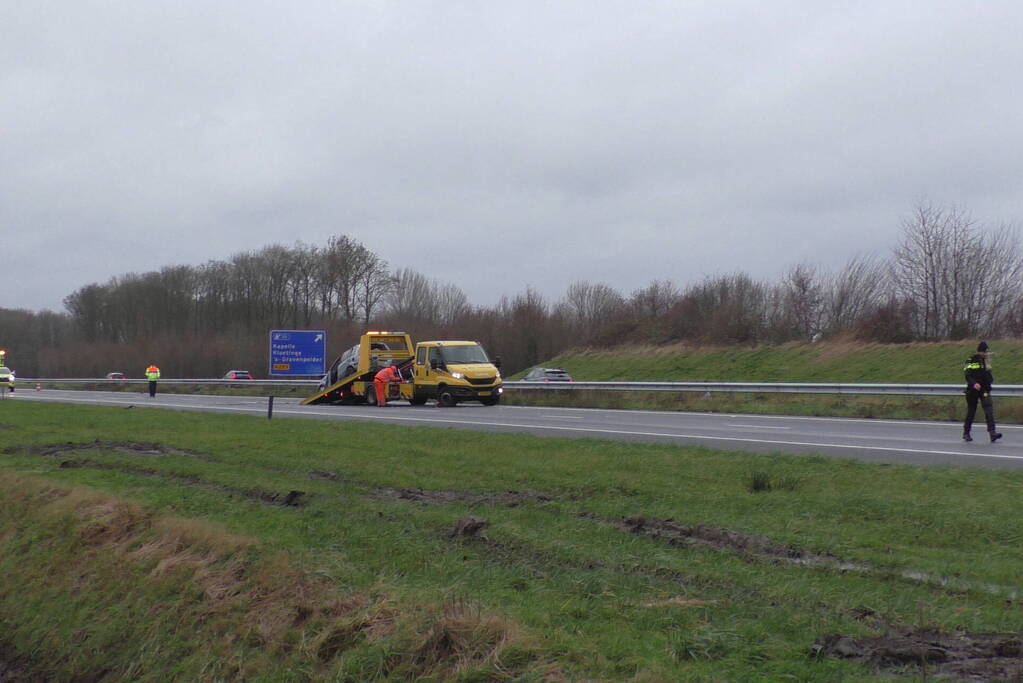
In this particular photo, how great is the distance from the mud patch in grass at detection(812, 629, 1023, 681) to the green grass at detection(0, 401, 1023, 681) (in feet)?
0.50

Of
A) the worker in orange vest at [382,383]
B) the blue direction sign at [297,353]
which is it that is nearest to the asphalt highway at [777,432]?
the worker in orange vest at [382,383]

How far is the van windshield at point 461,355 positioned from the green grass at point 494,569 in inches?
830

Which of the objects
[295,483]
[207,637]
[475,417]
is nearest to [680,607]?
[207,637]

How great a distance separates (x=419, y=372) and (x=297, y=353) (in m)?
13.8

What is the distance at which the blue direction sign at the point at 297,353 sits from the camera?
154 ft

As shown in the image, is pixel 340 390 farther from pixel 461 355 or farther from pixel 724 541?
pixel 724 541

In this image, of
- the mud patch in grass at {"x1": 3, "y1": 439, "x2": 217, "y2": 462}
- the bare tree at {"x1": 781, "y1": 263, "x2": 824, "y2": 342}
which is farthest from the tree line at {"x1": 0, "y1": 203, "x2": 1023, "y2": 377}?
the mud patch in grass at {"x1": 3, "y1": 439, "x2": 217, "y2": 462}

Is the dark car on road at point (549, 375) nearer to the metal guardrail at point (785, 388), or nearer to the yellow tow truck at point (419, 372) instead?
the metal guardrail at point (785, 388)

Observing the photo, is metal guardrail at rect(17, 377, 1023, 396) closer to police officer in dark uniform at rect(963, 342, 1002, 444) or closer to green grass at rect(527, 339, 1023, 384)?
green grass at rect(527, 339, 1023, 384)

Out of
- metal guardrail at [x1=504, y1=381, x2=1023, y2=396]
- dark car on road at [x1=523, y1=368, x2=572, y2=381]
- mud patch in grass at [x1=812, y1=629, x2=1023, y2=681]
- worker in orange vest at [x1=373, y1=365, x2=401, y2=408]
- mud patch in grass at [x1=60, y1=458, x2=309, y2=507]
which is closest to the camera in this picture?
mud patch in grass at [x1=812, y1=629, x2=1023, y2=681]

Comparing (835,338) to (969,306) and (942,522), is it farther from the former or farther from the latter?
(942,522)

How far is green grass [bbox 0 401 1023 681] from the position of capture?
5.64 meters

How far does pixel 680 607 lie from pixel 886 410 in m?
23.1

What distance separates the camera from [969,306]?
147 ft
